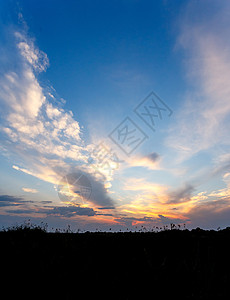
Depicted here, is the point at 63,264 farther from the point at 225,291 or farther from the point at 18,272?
the point at 225,291

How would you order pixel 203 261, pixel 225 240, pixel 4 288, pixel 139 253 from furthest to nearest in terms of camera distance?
pixel 225 240 → pixel 139 253 → pixel 203 261 → pixel 4 288

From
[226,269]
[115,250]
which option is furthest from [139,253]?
[226,269]

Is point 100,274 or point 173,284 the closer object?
point 173,284

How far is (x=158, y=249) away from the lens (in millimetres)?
6801

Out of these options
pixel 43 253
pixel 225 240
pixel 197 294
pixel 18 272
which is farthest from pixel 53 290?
pixel 225 240

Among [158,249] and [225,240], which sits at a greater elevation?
[225,240]

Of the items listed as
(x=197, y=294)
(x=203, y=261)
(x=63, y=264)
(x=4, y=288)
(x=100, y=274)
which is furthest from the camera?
(x=203, y=261)

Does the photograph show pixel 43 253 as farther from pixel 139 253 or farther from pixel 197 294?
pixel 197 294

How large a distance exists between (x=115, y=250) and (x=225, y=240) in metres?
4.13

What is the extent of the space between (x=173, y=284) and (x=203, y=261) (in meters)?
2.00

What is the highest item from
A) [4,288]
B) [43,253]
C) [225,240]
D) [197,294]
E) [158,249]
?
[225,240]

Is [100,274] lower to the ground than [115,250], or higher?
lower

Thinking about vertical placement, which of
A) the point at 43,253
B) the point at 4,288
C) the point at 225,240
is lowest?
the point at 4,288

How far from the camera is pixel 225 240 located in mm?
7688
